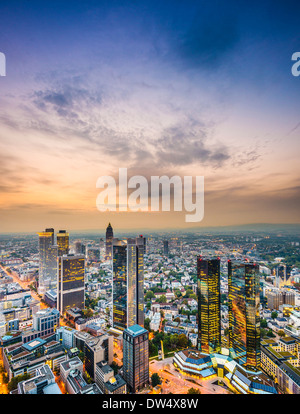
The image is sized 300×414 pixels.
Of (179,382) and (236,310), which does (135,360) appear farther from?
(236,310)

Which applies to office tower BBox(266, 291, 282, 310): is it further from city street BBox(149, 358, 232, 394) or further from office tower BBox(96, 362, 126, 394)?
office tower BBox(96, 362, 126, 394)

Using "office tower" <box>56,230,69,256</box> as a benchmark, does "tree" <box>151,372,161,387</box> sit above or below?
below

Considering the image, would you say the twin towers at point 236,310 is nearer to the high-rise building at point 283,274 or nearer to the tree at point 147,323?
the tree at point 147,323

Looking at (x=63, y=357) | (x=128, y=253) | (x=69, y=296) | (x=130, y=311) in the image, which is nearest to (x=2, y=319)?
(x=69, y=296)

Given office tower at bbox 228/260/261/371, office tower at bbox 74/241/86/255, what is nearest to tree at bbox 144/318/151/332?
office tower at bbox 228/260/261/371

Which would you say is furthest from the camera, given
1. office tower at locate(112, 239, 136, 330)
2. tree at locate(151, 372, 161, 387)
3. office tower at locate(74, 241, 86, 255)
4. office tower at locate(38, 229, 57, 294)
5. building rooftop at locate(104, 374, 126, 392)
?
office tower at locate(74, 241, 86, 255)

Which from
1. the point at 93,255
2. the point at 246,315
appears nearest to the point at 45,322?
the point at 246,315

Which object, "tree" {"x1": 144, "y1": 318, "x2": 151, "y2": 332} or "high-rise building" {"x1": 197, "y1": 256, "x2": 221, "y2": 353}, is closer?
"high-rise building" {"x1": 197, "y1": 256, "x2": 221, "y2": 353}
